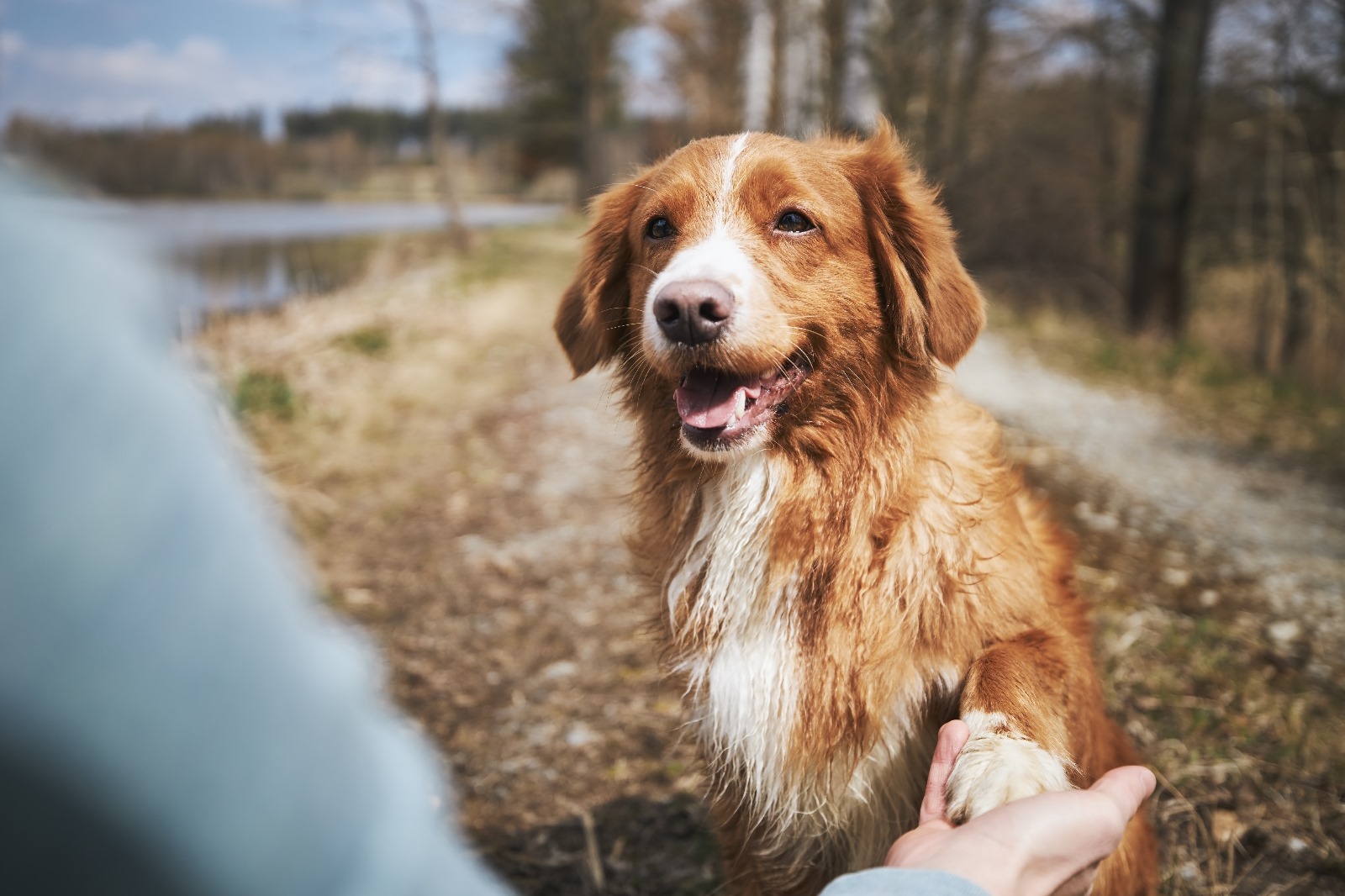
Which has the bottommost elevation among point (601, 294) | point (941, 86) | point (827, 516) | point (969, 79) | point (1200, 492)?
point (1200, 492)

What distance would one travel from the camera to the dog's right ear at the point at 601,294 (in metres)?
2.64

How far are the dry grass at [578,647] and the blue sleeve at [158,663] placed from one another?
1.36m

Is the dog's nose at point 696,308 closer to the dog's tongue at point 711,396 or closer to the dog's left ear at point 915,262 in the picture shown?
the dog's tongue at point 711,396

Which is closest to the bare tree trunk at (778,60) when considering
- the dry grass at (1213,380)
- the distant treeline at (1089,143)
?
the distant treeline at (1089,143)

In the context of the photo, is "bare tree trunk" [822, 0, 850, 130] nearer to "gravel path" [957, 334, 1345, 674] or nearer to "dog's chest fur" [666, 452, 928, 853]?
"gravel path" [957, 334, 1345, 674]

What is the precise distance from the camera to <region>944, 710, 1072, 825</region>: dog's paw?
1.45m

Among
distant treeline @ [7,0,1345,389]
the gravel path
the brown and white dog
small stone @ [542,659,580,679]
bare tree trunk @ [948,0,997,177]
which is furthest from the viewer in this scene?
bare tree trunk @ [948,0,997,177]

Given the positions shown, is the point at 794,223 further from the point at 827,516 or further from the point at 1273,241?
the point at 1273,241

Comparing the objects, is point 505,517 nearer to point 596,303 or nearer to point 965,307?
point 596,303

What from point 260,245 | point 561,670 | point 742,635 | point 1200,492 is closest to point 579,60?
point 260,245

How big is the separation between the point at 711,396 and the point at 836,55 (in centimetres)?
900

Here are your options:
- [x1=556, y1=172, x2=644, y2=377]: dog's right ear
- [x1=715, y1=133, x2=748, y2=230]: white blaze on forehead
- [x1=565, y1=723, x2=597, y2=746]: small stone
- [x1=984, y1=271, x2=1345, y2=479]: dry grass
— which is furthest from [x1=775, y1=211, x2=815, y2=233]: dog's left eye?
[x1=984, y1=271, x2=1345, y2=479]: dry grass

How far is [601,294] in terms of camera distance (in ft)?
8.85

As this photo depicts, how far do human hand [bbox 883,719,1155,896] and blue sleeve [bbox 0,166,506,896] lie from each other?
763 mm
